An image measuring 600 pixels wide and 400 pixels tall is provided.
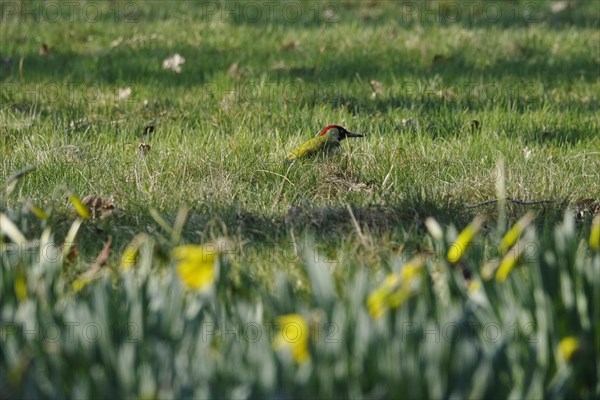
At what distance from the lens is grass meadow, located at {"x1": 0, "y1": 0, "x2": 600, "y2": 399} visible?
2281 mm

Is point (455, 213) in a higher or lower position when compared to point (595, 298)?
lower

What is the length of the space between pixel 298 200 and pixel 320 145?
0.54m

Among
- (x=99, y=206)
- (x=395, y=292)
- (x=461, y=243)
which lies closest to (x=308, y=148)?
(x=99, y=206)

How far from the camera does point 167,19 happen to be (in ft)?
28.5

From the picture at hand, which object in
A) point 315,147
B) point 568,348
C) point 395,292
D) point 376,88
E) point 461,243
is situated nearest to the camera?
point 568,348

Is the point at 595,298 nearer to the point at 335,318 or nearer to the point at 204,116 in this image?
the point at 335,318

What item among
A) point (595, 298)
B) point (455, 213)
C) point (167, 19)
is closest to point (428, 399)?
point (595, 298)

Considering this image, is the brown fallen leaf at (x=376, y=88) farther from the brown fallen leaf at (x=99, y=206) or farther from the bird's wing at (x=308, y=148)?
the brown fallen leaf at (x=99, y=206)

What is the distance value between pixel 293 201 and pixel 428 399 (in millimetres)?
2235

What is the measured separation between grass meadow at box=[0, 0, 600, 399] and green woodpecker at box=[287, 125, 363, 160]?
66 mm

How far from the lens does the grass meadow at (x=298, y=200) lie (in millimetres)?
2281

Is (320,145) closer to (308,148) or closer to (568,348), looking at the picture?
(308,148)

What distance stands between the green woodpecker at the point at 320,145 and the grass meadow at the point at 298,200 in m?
0.07

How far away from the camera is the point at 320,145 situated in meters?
4.88
